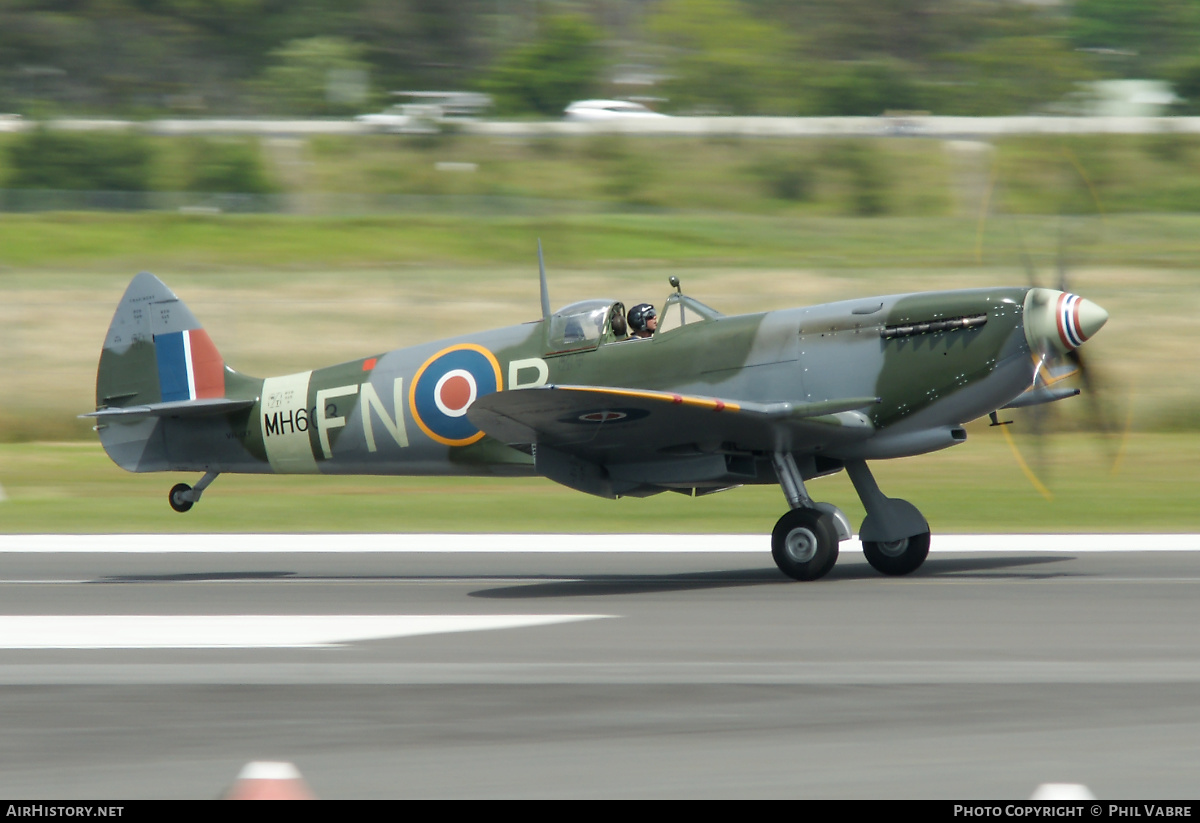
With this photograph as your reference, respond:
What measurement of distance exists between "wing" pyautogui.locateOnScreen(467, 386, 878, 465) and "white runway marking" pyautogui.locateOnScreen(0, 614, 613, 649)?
1708 mm

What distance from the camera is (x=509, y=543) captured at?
15.4 meters

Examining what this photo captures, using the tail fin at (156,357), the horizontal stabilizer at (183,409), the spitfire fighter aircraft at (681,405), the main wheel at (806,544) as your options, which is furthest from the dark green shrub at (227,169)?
the main wheel at (806,544)

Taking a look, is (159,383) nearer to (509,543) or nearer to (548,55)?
(509,543)

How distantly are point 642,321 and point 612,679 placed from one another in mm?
5211

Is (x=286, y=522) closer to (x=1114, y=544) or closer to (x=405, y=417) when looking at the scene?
(x=405, y=417)

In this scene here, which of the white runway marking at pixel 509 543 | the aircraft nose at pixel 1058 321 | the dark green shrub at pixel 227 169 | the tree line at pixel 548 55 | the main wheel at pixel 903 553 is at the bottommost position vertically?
the white runway marking at pixel 509 543

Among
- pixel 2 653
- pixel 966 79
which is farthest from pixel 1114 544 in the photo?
pixel 966 79

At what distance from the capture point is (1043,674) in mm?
7723

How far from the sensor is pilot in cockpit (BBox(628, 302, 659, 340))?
→ 491 inches

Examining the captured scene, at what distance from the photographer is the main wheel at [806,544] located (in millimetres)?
11398

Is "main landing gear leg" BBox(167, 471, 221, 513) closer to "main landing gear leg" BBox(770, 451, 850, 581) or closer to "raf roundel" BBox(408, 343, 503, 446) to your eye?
"raf roundel" BBox(408, 343, 503, 446)

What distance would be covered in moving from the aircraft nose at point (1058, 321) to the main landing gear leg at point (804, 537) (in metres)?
2.18

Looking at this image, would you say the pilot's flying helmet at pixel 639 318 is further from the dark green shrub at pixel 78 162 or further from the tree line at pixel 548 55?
the tree line at pixel 548 55

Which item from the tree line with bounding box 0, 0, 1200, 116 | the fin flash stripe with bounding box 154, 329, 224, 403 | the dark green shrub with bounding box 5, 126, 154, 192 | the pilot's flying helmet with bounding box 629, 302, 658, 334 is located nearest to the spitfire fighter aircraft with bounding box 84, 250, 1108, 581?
the pilot's flying helmet with bounding box 629, 302, 658, 334
